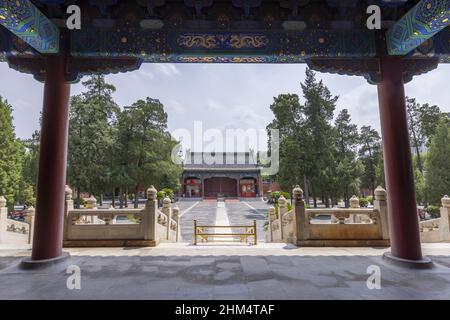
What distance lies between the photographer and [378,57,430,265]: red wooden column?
438 centimetres

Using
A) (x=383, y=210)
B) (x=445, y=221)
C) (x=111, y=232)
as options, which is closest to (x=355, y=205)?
(x=383, y=210)

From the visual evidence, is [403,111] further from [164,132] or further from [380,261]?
[164,132]

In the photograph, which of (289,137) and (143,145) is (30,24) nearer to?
(143,145)

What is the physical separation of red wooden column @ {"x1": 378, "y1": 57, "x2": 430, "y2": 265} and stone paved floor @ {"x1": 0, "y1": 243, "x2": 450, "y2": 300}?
1.39ft

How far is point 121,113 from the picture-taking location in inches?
918

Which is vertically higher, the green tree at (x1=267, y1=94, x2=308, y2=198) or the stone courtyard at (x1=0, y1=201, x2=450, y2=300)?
the green tree at (x1=267, y1=94, x2=308, y2=198)

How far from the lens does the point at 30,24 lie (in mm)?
3844

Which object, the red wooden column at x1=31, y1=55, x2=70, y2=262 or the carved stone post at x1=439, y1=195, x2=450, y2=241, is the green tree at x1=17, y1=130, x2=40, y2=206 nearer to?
the red wooden column at x1=31, y1=55, x2=70, y2=262

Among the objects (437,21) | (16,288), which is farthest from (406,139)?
(16,288)

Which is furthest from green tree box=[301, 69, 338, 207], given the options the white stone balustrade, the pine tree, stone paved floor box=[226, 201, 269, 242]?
the white stone balustrade

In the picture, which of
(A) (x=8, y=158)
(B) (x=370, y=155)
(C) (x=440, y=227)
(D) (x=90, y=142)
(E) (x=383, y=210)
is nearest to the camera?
(E) (x=383, y=210)

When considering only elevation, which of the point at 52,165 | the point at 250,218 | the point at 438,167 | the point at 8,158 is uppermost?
the point at 8,158

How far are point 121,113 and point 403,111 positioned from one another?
74.4 ft

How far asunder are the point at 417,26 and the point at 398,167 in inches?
86.9
